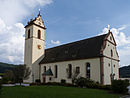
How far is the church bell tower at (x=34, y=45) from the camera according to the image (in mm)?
38697

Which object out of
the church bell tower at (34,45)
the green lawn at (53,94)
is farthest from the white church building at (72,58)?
the green lawn at (53,94)

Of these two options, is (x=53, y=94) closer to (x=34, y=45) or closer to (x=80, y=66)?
(x=80, y=66)

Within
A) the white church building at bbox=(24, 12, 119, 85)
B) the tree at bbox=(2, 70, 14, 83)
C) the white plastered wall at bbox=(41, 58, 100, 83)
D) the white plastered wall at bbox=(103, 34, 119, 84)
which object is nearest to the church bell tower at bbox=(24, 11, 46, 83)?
the white church building at bbox=(24, 12, 119, 85)

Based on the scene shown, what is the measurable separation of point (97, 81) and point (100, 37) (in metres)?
10.3

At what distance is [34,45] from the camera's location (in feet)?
129

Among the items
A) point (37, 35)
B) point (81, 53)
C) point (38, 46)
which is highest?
point (37, 35)

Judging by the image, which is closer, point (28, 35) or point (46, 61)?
point (46, 61)

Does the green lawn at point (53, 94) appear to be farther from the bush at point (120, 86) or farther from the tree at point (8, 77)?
the tree at point (8, 77)

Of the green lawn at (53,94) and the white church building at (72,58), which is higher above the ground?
the white church building at (72,58)

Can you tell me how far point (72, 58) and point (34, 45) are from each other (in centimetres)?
1449

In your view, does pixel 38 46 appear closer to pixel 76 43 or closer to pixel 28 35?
pixel 28 35

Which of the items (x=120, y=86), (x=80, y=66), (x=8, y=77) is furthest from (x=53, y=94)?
(x=8, y=77)

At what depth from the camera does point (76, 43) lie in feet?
114

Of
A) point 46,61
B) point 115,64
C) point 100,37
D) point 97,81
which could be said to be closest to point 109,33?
point 100,37
